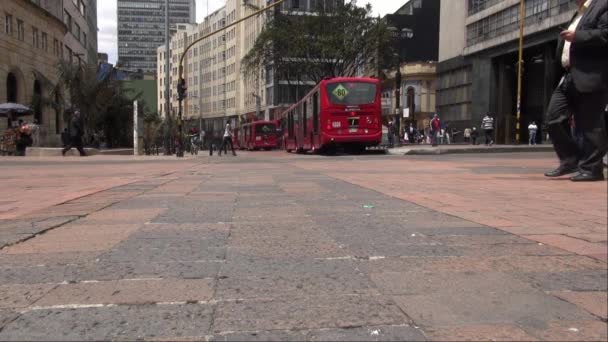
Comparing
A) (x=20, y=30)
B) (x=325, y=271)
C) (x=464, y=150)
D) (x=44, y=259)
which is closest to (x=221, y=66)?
(x=20, y=30)

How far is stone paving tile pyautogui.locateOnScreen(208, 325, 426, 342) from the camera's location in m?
1.96

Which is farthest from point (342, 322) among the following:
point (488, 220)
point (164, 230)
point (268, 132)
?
point (268, 132)

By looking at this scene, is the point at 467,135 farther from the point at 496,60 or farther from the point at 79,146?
the point at 79,146

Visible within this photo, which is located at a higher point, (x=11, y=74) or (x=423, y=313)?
(x=11, y=74)

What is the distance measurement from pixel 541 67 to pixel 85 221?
35349 mm

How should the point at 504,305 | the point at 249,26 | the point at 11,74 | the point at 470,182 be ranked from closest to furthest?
1. the point at 504,305
2. the point at 470,182
3. the point at 11,74
4. the point at 249,26

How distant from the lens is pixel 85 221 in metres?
4.59

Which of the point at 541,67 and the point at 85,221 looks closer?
the point at 85,221

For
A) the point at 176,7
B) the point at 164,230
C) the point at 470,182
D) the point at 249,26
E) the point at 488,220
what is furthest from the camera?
the point at 249,26

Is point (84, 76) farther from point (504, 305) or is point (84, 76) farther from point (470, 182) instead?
point (504, 305)

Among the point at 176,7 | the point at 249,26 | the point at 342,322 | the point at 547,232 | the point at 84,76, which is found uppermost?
the point at 249,26

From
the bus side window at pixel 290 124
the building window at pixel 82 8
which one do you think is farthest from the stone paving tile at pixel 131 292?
the building window at pixel 82 8

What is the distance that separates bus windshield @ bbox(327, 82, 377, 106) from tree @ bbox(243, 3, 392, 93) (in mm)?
12762

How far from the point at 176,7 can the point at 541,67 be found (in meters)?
30.7
